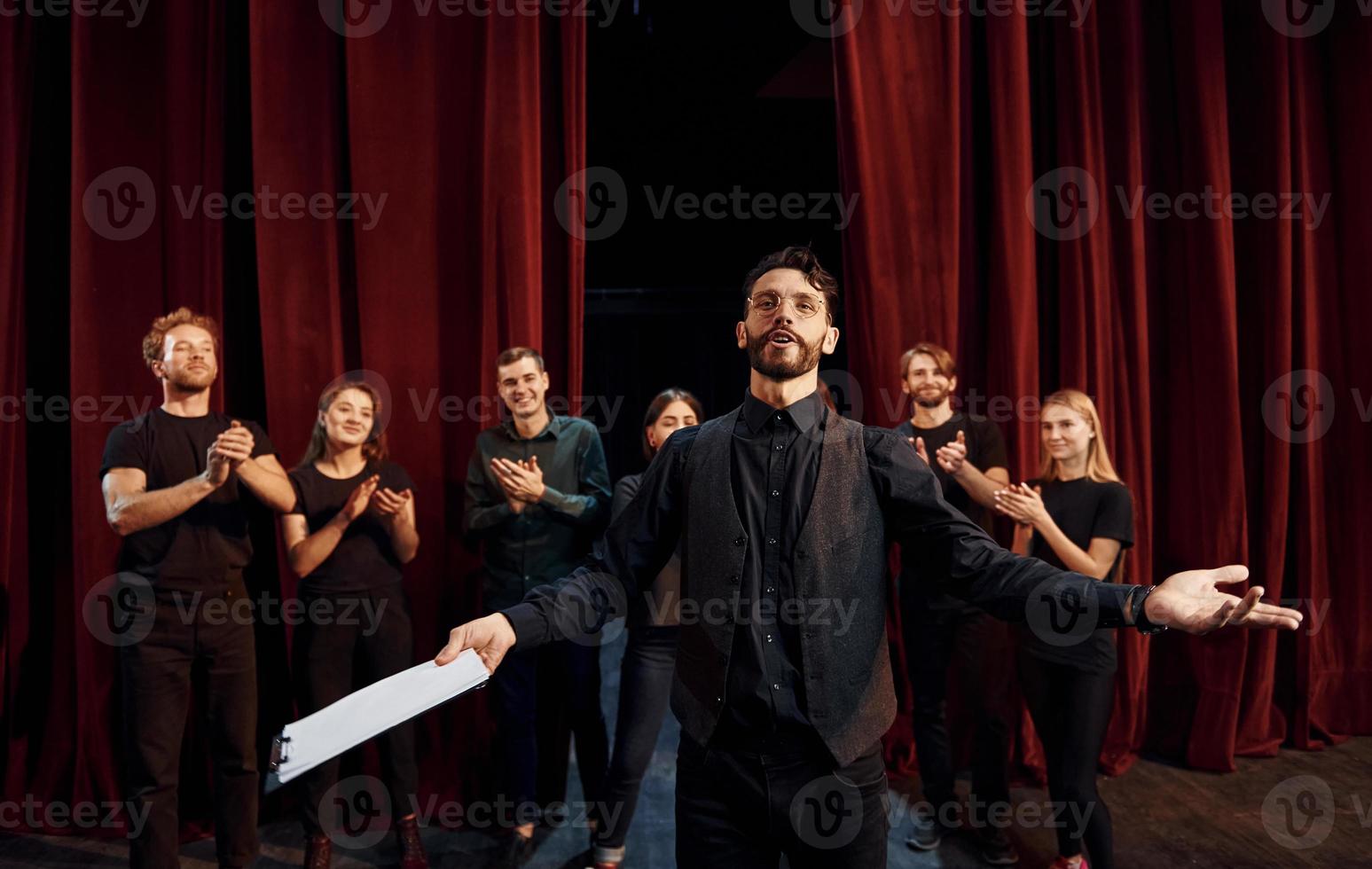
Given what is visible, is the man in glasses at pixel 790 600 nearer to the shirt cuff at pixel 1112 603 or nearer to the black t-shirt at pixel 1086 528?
the shirt cuff at pixel 1112 603

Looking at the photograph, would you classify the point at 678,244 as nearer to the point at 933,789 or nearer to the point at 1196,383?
the point at 1196,383

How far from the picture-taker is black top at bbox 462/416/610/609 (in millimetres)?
3020

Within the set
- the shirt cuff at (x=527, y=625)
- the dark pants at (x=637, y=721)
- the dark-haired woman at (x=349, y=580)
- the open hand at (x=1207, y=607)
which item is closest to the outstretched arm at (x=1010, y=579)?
the open hand at (x=1207, y=607)

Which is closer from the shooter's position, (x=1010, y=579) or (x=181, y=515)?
(x=1010, y=579)

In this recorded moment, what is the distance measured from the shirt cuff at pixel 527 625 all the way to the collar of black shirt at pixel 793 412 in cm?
48

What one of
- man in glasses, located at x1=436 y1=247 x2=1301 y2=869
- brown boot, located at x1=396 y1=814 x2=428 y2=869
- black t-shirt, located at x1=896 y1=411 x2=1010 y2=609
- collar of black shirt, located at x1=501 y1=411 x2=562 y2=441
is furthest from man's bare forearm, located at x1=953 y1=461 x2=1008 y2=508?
brown boot, located at x1=396 y1=814 x2=428 y2=869

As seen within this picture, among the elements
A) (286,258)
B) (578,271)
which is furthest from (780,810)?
(286,258)

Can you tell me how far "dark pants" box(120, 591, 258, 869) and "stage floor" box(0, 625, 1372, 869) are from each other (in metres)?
0.34

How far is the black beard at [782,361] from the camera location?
1.53 m

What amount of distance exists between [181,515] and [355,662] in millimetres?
686

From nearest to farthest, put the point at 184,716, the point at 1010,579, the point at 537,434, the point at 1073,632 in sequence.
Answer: the point at 1010,579 → the point at 1073,632 → the point at 184,716 → the point at 537,434

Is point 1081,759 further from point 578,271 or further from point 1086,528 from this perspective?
point 578,271

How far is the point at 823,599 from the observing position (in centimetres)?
150

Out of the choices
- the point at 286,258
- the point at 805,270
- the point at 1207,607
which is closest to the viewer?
the point at 1207,607
